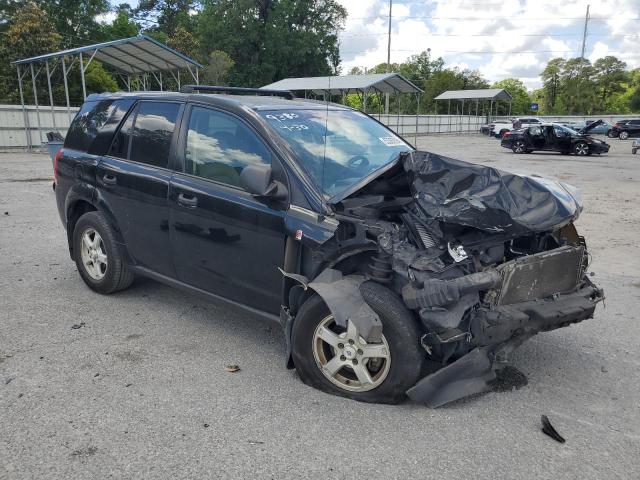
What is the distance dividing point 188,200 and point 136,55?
63.7ft

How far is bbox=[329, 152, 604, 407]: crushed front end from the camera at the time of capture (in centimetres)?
294

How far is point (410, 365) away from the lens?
3.03 m

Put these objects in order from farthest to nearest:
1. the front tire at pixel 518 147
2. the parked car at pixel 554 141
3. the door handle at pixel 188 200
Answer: the front tire at pixel 518 147
the parked car at pixel 554 141
the door handle at pixel 188 200

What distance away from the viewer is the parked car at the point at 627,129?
39.6 meters

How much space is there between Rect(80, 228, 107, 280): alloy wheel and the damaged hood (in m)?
2.99

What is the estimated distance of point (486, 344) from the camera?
2.98m

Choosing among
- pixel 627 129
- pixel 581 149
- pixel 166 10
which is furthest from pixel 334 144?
pixel 166 10

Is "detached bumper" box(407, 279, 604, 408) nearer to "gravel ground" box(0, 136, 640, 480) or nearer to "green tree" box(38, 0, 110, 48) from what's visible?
"gravel ground" box(0, 136, 640, 480)

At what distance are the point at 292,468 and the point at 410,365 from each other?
0.85 meters

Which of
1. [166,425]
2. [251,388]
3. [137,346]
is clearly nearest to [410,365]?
[251,388]

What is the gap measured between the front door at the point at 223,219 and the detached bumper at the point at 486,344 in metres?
1.16

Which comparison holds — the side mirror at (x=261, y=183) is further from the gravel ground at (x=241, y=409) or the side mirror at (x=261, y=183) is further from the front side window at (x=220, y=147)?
the gravel ground at (x=241, y=409)

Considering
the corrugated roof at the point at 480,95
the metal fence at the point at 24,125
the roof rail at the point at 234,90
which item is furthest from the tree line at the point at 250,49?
the roof rail at the point at 234,90

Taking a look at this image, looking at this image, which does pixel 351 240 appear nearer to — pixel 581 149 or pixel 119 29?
pixel 581 149
